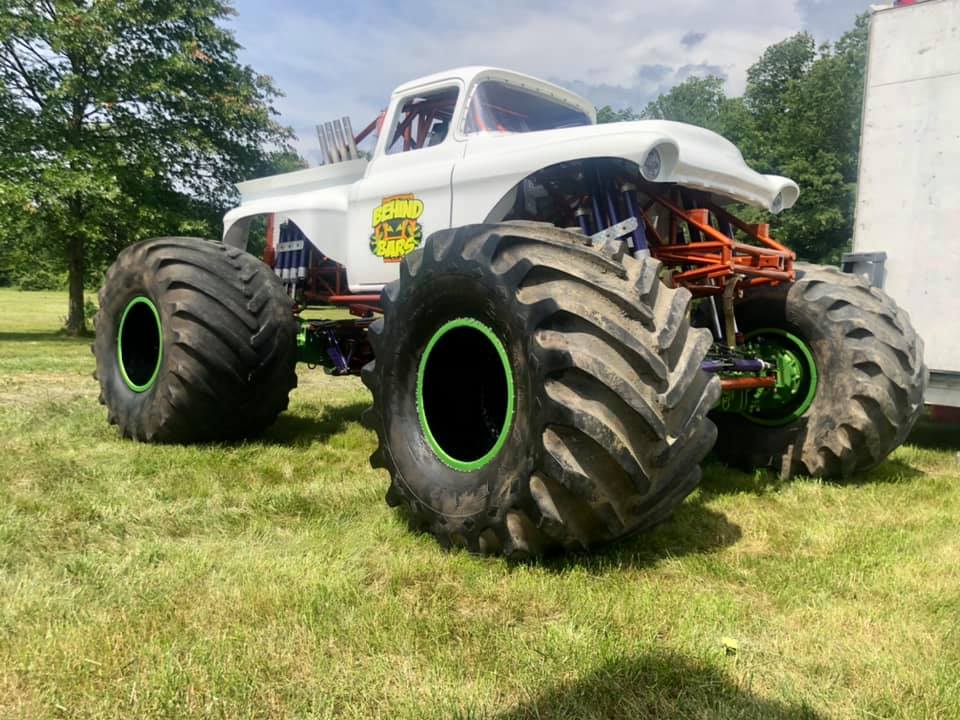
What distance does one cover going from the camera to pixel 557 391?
2543 mm

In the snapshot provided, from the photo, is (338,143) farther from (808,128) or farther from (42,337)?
(808,128)

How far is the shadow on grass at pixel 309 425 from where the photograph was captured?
17.6ft

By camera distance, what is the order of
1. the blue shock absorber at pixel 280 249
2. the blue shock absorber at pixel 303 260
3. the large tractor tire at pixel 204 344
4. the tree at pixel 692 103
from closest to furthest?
the large tractor tire at pixel 204 344 → the blue shock absorber at pixel 303 260 → the blue shock absorber at pixel 280 249 → the tree at pixel 692 103

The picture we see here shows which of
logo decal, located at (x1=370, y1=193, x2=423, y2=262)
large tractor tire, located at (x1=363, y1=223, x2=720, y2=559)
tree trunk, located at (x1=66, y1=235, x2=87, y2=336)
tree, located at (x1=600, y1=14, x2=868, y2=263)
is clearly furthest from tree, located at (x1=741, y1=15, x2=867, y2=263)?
large tractor tire, located at (x1=363, y1=223, x2=720, y2=559)

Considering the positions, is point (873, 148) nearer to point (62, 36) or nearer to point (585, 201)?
point (585, 201)

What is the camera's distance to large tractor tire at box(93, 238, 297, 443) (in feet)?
15.1

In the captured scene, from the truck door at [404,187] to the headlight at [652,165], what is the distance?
1256 mm

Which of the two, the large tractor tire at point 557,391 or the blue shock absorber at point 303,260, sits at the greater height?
the blue shock absorber at point 303,260

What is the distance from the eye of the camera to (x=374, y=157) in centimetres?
513

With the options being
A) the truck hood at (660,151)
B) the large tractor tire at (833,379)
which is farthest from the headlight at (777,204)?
the large tractor tire at (833,379)

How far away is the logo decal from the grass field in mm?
1467

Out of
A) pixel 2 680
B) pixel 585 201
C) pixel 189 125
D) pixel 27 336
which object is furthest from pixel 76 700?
pixel 189 125

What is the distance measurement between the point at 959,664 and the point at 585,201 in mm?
2621

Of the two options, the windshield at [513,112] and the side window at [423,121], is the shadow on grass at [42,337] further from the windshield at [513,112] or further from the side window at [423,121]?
the windshield at [513,112]
